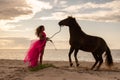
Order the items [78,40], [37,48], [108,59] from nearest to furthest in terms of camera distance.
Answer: [37,48] < [78,40] < [108,59]

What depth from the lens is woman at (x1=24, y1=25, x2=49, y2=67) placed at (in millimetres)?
14734

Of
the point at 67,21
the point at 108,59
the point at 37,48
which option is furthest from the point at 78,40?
the point at 37,48

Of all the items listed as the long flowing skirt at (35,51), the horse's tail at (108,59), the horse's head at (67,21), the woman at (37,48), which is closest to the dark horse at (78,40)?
the horse's head at (67,21)

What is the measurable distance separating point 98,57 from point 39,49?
3594mm

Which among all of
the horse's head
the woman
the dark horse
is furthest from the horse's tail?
the woman

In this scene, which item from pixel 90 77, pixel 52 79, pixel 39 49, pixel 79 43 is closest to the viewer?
pixel 52 79

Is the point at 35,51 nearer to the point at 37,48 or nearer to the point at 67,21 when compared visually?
the point at 37,48

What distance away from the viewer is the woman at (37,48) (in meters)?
14.7

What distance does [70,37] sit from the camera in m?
16.8

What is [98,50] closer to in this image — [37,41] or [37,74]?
[37,41]

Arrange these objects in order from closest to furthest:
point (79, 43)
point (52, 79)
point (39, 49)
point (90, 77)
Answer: point (52, 79) → point (90, 77) → point (39, 49) → point (79, 43)

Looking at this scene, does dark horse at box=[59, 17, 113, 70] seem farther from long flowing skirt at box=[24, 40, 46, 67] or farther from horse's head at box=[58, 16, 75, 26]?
long flowing skirt at box=[24, 40, 46, 67]

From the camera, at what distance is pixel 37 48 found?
48.4ft

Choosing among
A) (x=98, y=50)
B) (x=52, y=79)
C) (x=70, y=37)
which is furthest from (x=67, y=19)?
(x=52, y=79)
